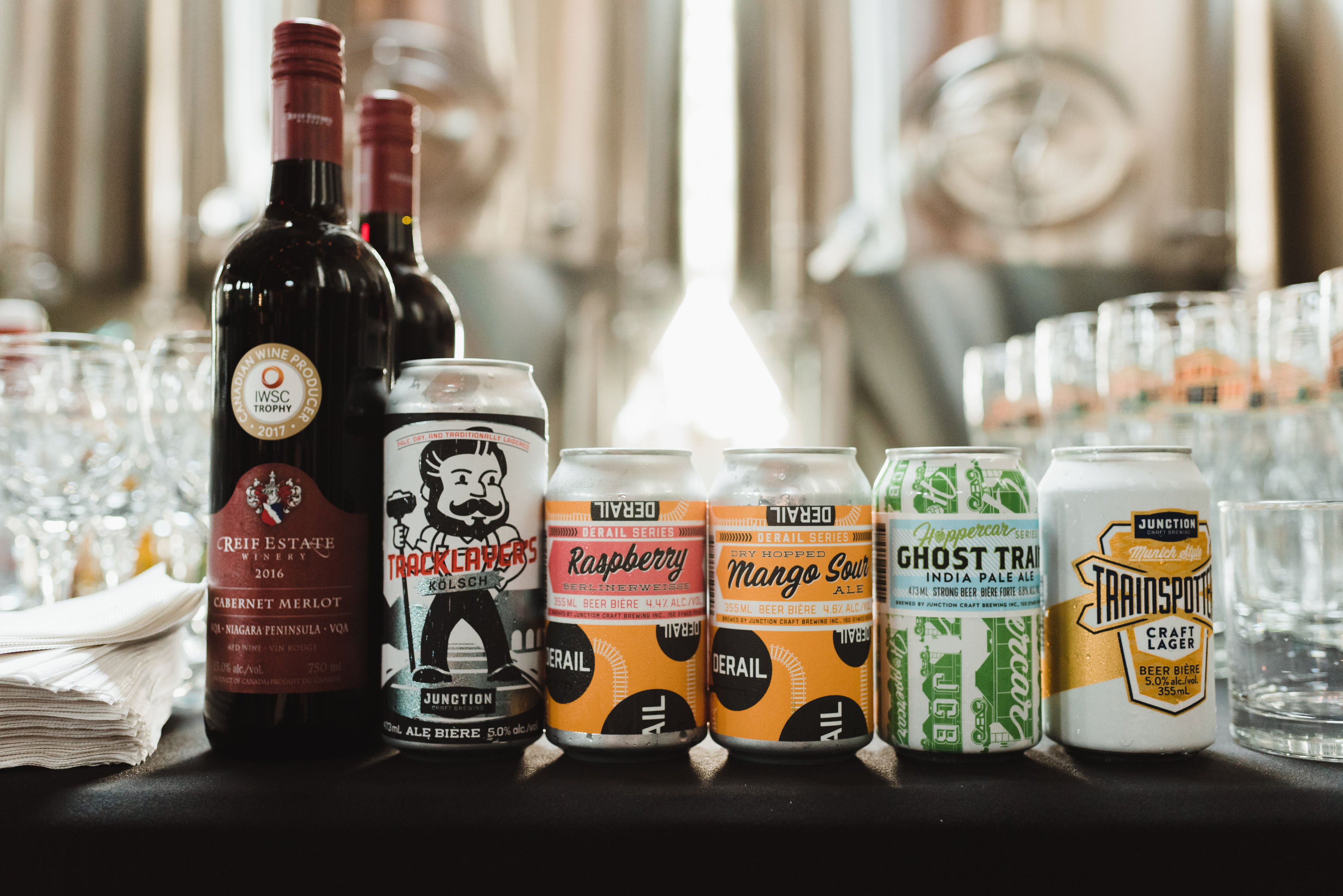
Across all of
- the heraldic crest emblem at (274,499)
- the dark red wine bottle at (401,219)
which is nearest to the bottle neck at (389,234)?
the dark red wine bottle at (401,219)

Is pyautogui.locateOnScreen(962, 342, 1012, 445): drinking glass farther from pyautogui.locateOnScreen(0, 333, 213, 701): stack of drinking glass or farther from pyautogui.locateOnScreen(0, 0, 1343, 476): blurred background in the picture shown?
pyautogui.locateOnScreen(0, 333, 213, 701): stack of drinking glass

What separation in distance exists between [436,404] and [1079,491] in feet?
1.28

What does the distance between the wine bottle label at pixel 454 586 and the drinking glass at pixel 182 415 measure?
26cm

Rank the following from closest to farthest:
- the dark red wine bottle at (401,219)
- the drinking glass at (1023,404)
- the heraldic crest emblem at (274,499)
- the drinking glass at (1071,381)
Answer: the heraldic crest emblem at (274,499) → the dark red wine bottle at (401,219) → the drinking glass at (1071,381) → the drinking glass at (1023,404)

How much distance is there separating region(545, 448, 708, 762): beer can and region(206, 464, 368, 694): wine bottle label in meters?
0.14

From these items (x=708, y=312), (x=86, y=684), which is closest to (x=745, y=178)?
(x=708, y=312)

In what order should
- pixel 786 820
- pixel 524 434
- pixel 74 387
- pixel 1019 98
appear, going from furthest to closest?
pixel 1019 98 < pixel 74 387 < pixel 524 434 < pixel 786 820

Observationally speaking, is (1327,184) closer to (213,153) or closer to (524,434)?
(524,434)

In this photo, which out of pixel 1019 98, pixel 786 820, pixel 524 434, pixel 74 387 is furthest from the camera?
pixel 1019 98

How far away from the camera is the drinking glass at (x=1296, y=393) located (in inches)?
28.8

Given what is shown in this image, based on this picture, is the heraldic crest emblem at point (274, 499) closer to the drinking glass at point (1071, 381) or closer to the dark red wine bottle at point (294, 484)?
the dark red wine bottle at point (294, 484)

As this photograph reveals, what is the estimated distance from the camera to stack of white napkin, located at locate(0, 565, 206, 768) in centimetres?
58

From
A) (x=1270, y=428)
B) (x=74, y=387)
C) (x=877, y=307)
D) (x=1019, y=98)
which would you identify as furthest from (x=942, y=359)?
(x=74, y=387)

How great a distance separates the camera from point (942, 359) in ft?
6.99
